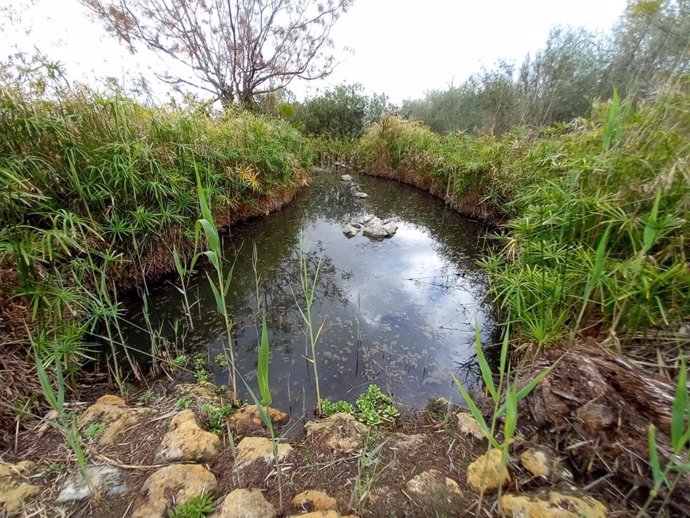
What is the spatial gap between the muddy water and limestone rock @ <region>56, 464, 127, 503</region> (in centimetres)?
72

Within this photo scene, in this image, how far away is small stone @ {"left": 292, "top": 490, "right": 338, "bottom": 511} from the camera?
93 centimetres

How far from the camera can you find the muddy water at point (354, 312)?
181 cm

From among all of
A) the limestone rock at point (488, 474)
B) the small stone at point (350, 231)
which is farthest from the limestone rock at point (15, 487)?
the small stone at point (350, 231)

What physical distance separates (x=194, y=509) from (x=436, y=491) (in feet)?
2.73

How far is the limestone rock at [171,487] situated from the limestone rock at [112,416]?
1.27 feet

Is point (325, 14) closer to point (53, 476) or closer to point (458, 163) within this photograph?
point (458, 163)

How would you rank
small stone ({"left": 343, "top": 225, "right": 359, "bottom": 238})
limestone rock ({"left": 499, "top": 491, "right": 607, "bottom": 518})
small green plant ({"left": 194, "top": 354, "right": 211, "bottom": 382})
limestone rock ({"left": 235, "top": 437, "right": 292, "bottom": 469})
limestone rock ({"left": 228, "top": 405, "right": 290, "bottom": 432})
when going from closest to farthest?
limestone rock ({"left": 499, "top": 491, "right": 607, "bottom": 518}) → limestone rock ({"left": 235, "top": 437, "right": 292, "bottom": 469}) → limestone rock ({"left": 228, "top": 405, "right": 290, "bottom": 432}) → small green plant ({"left": 194, "top": 354, "right": 211, "bottom": 382}) → small stone ({"left": 343, "top": 225, "right": 359, "bottom": 238})

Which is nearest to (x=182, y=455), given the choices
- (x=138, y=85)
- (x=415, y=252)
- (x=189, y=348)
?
(x=189, y=348)

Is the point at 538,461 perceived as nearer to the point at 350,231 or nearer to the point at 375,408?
the point at 375,408

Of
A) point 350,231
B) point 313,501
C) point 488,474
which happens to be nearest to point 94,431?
point 313,501

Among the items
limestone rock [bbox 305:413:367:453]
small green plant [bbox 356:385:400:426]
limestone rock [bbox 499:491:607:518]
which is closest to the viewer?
limestone rock [bbox 499:491:607:518]

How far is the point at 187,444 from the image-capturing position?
1148 mm

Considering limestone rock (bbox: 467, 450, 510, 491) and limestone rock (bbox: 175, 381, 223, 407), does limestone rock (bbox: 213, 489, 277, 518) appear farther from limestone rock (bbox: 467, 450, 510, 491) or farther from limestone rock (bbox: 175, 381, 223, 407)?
limestone rock (bbox: 467, 450, 510, 491)

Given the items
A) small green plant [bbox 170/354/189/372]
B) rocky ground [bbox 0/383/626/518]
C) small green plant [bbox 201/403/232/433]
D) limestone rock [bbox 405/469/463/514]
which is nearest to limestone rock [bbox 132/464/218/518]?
rocky ground [bbox 0/383/626/518]
